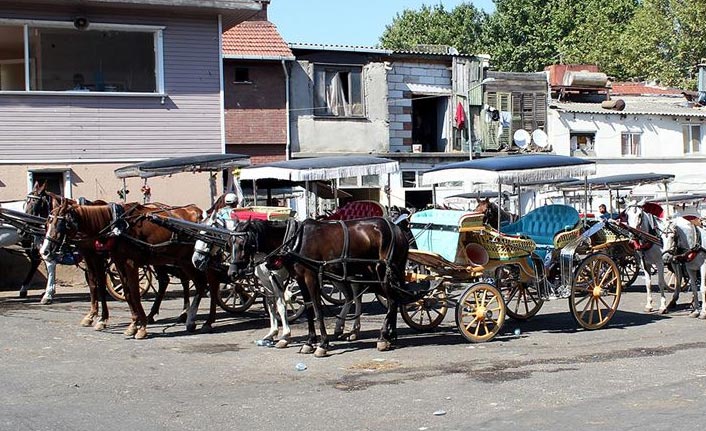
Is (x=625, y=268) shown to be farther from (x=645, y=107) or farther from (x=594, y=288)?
(x=645, y=107)

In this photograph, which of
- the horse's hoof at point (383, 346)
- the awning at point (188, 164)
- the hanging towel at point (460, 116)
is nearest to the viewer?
the horse's hoof at point (383, 346)

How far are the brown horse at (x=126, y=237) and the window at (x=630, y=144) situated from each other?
29.0 metres

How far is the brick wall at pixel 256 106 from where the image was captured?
29641mm

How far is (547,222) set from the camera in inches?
606

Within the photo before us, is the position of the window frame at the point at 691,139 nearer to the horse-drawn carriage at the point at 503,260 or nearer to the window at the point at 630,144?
the window at the point at 630,144

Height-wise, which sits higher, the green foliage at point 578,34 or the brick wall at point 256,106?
the green foliage at point 578,34

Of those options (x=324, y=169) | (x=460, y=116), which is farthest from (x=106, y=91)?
(x=460, y=116)

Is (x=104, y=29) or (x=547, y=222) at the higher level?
(x=104, y=29)

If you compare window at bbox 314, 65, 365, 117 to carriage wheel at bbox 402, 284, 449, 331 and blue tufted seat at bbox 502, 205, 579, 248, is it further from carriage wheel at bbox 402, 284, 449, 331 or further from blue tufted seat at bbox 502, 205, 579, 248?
carriage wheel at bbox 402, 284, 449, 331

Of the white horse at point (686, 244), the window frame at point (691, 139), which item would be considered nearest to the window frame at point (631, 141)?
the window frame at point (691, 139)

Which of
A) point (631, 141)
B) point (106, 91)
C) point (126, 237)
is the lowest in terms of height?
point (126, 237)

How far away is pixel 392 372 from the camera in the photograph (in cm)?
1123

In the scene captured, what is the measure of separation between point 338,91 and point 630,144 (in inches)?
553

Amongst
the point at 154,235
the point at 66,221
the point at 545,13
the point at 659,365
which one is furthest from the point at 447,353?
the point at 545,13
